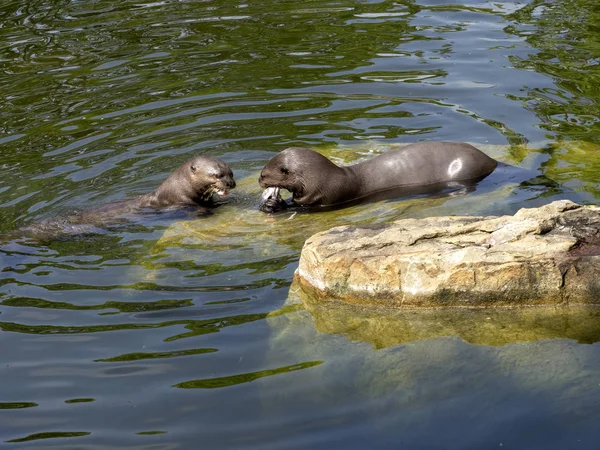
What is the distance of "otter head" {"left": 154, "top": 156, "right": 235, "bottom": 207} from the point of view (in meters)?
9.11

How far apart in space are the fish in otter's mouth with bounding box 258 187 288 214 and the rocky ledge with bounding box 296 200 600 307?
7.62 ft

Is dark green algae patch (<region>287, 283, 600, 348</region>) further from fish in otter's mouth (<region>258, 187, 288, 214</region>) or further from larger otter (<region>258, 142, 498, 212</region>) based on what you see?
larger otter (<region>258, 142, 498, 212</region>)

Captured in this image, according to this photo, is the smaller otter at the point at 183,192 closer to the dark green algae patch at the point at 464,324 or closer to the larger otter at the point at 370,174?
the larger otter at the point at 370,174

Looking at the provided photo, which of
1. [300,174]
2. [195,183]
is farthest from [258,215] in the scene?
[195,183]

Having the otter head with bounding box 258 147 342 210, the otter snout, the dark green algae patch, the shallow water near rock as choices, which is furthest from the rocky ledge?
the otter snout

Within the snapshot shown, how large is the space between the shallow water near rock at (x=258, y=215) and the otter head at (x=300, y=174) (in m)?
0.30

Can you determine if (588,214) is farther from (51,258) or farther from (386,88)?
(386,88)

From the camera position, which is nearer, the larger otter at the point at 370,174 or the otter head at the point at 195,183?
the larger otter at the point at 370,174

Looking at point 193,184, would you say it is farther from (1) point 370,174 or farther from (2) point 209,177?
(1) point 370,174

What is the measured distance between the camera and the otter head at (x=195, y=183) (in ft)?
29.9

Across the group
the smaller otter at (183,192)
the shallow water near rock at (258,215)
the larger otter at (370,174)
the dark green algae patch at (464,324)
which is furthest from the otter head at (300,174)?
the dark green algae patch at (464,324)

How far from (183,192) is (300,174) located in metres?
1.25

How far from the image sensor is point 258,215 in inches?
338

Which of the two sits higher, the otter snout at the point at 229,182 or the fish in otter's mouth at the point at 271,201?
the otter snout at the point at 229,182
